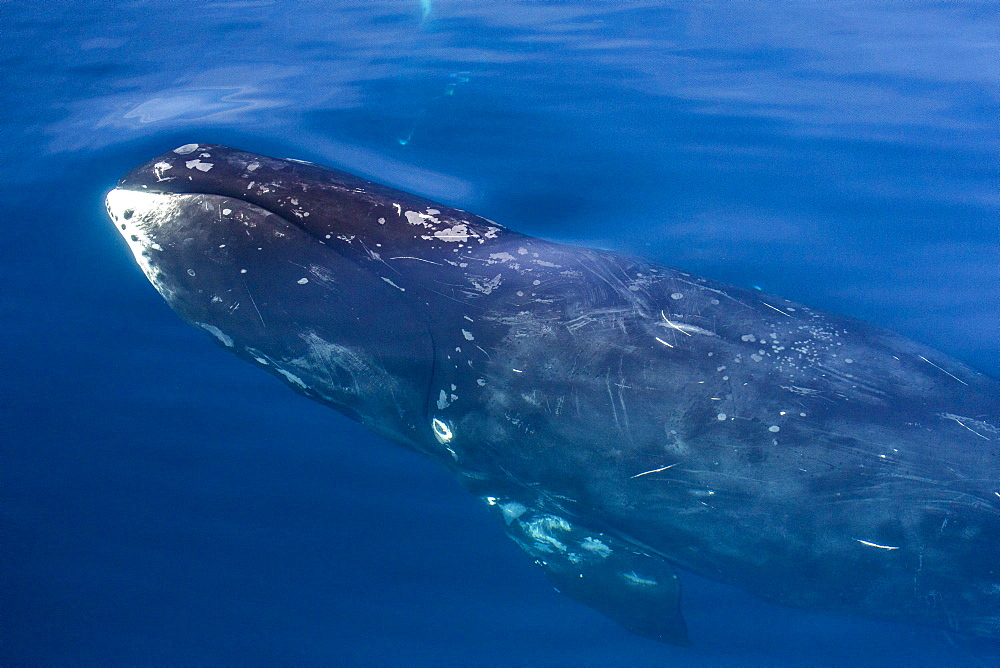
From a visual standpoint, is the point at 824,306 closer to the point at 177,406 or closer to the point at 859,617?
the point at 859,617

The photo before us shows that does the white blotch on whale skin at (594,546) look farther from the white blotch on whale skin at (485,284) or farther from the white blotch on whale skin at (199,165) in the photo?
the white blotch on whale skin at (199,165)

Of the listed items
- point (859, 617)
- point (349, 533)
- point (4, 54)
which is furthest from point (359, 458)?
point (4, 54)

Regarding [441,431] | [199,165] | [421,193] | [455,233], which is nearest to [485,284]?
[455,233]

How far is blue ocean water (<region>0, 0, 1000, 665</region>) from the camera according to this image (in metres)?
6.87

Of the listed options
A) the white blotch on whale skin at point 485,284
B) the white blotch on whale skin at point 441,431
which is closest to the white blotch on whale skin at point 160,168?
the white blotch on whale skin at point 485,284

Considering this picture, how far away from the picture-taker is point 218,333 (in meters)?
6.21

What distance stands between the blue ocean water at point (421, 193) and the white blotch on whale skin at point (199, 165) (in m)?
2.46

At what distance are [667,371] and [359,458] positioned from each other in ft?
11.9

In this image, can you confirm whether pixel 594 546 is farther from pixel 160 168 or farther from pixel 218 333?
pixel 160 168

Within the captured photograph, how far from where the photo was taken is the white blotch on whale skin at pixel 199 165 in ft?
18.7

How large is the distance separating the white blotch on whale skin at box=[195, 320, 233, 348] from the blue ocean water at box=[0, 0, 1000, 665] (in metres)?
1.32

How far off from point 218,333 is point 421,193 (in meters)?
4.28

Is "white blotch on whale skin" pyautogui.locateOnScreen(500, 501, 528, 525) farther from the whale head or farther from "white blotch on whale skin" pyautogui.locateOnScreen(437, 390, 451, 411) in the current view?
the whale head

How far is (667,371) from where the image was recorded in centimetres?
554
